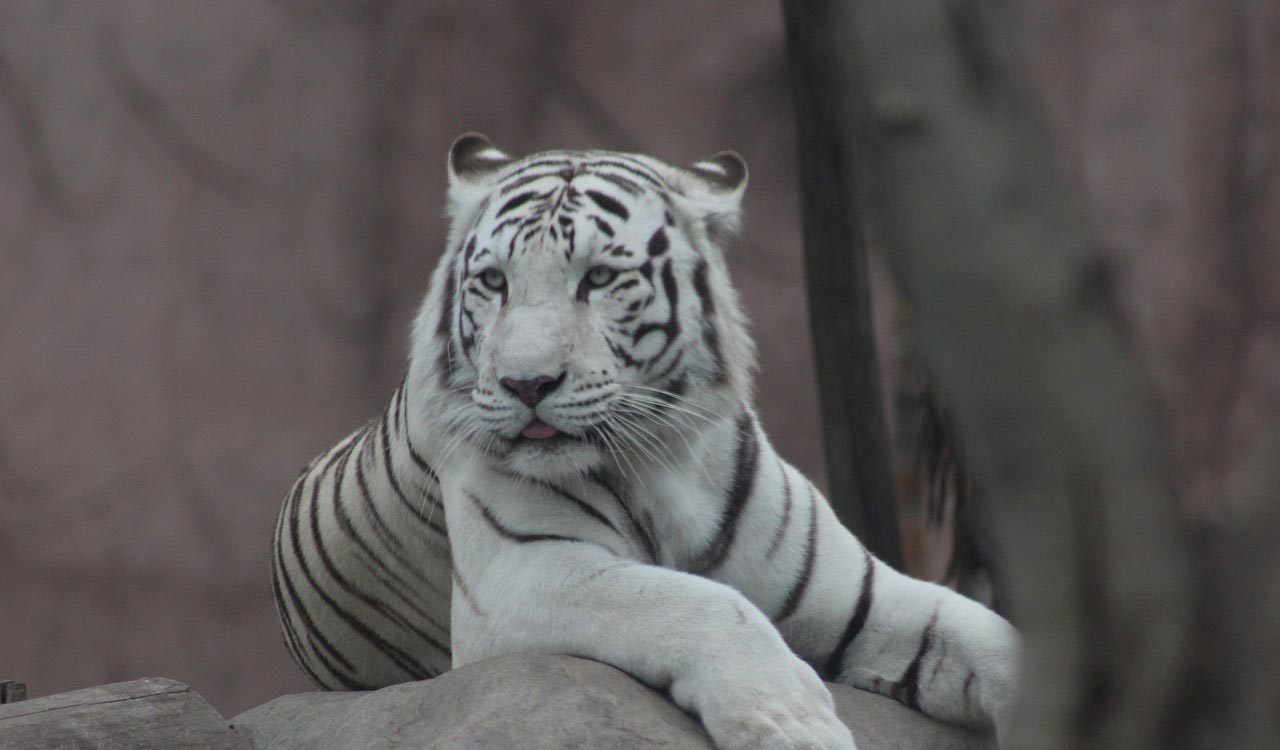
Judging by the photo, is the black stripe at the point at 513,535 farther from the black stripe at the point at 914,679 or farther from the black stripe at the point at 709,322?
the black stripe at the point at 914,679

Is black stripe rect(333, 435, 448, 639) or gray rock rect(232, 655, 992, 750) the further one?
black stripe rect(333, 435, 448, 639)

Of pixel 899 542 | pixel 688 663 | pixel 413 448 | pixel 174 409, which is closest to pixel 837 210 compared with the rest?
pixel 899 542

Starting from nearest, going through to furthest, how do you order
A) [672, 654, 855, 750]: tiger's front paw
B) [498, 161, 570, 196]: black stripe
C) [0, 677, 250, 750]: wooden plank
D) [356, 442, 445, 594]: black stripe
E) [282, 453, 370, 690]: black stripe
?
[672, 654, 855, 750]: tiger's front paw → [0, 677, 250, 750]: wooden plank → [498, 161, 570, 196]: black stripe → [356, 442, 445, 594]: black stripe → [282, 453, 370, 690]: black stripe

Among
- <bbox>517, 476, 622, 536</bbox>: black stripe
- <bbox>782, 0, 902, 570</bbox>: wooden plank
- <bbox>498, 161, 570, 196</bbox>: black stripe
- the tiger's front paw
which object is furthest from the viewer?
<bbox>782, 0, 902, 570</bbox>: wooden plank

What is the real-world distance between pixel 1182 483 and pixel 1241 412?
6.04 m

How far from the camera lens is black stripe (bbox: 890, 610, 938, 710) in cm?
274

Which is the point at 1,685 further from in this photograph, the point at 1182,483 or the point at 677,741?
the point at 1182,483

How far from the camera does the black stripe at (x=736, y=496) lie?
2.81 metres

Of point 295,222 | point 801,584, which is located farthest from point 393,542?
point 295,222

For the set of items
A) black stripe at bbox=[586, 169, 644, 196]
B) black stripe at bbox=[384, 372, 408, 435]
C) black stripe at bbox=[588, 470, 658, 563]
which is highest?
black stripe at bbox=[586, 169, 644, 196]

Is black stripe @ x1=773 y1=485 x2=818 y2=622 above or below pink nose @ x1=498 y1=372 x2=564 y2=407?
below

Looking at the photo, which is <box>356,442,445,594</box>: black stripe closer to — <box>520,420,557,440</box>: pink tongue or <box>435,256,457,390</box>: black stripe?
<box>435,256,457,390</box>: black stripe

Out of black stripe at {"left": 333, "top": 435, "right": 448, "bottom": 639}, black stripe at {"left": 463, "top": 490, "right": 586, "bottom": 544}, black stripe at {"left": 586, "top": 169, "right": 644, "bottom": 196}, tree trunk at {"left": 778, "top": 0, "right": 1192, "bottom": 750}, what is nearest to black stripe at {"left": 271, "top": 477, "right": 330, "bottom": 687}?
black stripe at {"left": 333, "top": 435, "right": 448, "bottom": 639}

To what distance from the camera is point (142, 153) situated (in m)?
6.52
